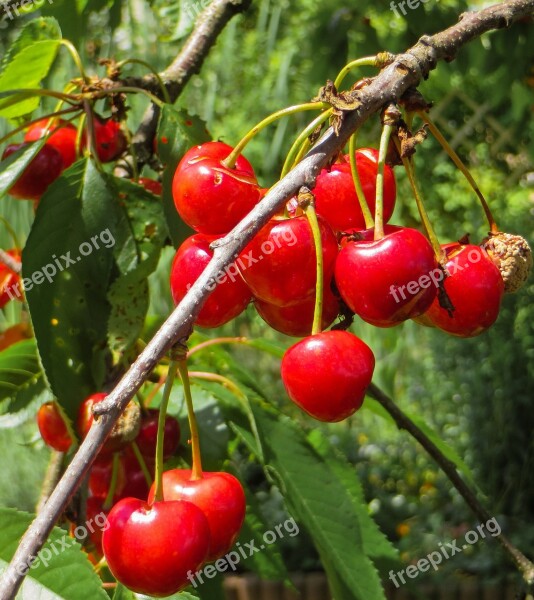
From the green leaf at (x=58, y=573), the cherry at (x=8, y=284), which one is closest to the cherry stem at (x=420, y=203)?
the green leaf at (x=58, y=573)

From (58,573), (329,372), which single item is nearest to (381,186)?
(329,372)

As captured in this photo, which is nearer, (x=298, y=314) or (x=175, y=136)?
(x=298, y=314)

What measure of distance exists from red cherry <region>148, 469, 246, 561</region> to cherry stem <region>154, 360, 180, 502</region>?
2 cm

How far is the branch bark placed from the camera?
1.31ft

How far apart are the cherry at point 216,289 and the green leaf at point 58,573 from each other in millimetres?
196

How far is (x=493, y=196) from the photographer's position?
4.27 meters

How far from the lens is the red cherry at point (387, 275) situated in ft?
1.80

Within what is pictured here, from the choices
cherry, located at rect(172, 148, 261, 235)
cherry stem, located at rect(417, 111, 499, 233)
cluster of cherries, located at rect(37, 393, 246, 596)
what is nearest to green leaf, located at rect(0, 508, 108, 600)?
cluster of cherries, located at rect(37, 393, 246, 596)

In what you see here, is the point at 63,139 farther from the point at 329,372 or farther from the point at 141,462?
the point at 329,372

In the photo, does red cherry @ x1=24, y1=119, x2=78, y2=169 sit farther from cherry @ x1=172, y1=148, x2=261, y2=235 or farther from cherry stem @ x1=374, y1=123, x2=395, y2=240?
cherry stem @ x1=374, y1=123, x2=395, y2=240

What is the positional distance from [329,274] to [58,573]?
0.29 meters

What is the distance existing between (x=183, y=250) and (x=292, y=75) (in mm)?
3103

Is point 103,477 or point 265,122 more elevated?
point 265,122

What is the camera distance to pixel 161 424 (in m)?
0.58
